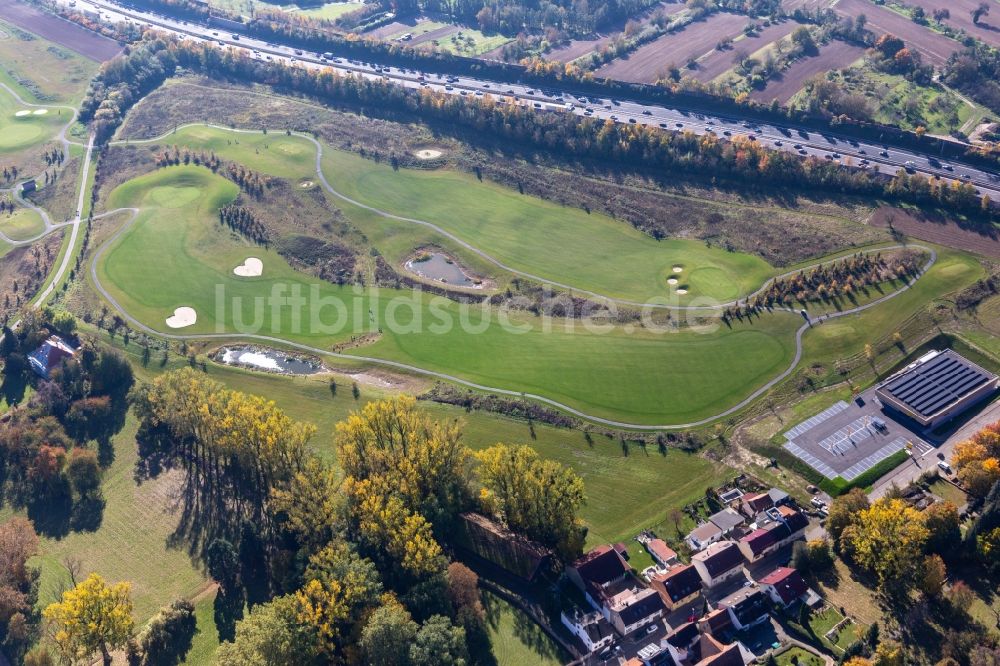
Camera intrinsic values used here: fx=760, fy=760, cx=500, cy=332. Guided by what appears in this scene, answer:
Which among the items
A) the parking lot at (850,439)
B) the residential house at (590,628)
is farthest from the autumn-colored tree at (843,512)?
the residential house at (590,628)

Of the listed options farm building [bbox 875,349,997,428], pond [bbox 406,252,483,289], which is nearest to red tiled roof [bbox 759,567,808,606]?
farm building [bbox 875,349,997,428]

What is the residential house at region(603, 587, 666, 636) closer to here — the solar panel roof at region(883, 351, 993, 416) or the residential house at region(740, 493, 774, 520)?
the residential house at region(740, 493, 774, 520)

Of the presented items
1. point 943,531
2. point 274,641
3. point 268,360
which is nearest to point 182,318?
point 268,360

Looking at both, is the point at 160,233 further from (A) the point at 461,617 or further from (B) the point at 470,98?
A: (A) the point at 461,617

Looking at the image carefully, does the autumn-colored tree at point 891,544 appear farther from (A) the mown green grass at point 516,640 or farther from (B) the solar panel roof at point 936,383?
(A) the mown green grass at point 516,640

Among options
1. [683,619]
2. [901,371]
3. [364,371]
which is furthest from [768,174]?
[683,619]

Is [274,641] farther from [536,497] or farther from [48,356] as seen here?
[48,356]
